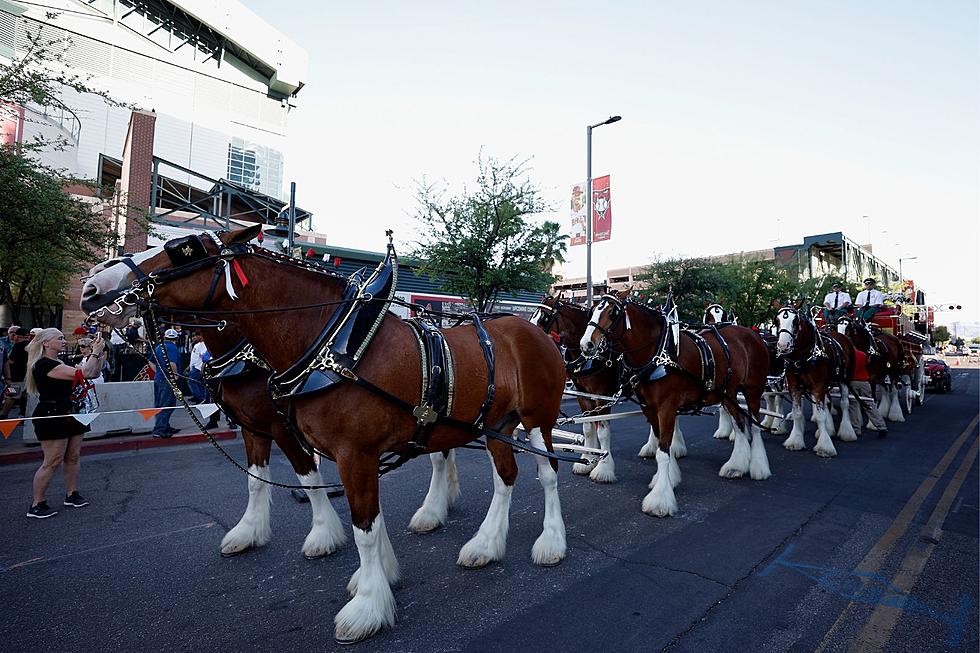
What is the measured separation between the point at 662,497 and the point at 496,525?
2.13m

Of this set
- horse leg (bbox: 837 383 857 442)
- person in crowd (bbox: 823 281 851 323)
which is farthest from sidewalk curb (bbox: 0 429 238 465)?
person in crowd (bbox: 823 281 851 323)

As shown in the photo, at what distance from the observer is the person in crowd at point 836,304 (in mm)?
12898

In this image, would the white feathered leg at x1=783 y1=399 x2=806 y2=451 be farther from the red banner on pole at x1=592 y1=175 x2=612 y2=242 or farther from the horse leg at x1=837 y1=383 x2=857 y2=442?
the red banner on pole at x1=592 y1=175 x2=612 y2=242

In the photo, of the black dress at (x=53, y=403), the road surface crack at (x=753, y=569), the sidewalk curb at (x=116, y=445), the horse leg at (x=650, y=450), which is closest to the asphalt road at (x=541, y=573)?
the road surface crack at (x=753, y=569)

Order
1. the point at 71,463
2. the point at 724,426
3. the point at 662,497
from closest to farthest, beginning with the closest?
the point at 662,497 → the point at 71,463 → the point at 724,426

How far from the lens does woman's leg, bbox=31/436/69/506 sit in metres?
5.41

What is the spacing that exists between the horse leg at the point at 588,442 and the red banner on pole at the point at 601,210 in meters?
9.06

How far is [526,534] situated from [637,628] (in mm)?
1730

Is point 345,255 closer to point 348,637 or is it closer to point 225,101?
point 348,637

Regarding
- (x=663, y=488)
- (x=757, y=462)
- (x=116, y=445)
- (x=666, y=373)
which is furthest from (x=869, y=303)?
(x=116, y=445)

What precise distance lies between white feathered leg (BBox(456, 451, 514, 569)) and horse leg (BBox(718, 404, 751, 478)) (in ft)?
13.3

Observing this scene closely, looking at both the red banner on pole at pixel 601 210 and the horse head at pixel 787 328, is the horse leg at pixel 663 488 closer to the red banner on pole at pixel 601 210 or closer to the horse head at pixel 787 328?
the horse head at pixel 787 328

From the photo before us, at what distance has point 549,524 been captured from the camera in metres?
4.54

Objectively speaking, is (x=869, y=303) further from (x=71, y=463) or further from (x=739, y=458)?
(x=71, y=463)
